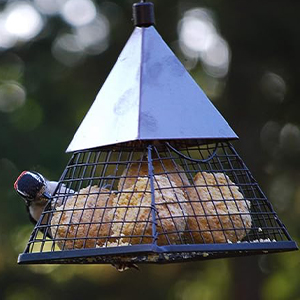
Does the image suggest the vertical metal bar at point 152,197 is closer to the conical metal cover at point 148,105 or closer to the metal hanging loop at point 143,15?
the conical metal cover at point 148,105

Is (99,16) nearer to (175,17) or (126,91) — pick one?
(175,17)

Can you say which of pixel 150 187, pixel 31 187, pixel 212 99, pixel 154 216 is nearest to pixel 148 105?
pixel 150 187

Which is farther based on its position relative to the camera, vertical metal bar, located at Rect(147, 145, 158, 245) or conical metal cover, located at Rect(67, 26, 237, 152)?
conical metal cover, located at Rect(67, 26, 237, 152)

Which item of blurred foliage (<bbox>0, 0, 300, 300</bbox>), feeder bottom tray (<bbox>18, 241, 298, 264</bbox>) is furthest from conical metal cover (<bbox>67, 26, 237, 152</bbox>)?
blurred foliage (<bbox>0, 0, 300, 300</bbox>)

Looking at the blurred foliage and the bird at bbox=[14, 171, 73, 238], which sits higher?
the blurred foliage

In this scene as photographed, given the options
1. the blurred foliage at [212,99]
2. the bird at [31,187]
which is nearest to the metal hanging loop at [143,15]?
the bird at [31,187]

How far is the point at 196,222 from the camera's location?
3.55 meters

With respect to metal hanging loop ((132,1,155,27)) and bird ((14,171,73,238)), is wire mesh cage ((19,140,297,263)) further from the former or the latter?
metal hanging loop ((132,1,155,27))

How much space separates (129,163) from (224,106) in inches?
213

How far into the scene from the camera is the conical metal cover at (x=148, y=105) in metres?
3.42

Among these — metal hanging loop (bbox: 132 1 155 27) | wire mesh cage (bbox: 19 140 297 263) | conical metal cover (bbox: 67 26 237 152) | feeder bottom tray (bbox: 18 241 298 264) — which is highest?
metal hanging loop (bbox: 132 1 155 27)

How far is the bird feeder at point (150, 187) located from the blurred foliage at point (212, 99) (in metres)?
→ 5.02

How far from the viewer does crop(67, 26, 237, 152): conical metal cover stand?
3.42 meters

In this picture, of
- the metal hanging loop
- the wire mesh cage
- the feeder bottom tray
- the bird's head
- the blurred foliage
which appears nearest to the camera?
the feeder bottom tray
